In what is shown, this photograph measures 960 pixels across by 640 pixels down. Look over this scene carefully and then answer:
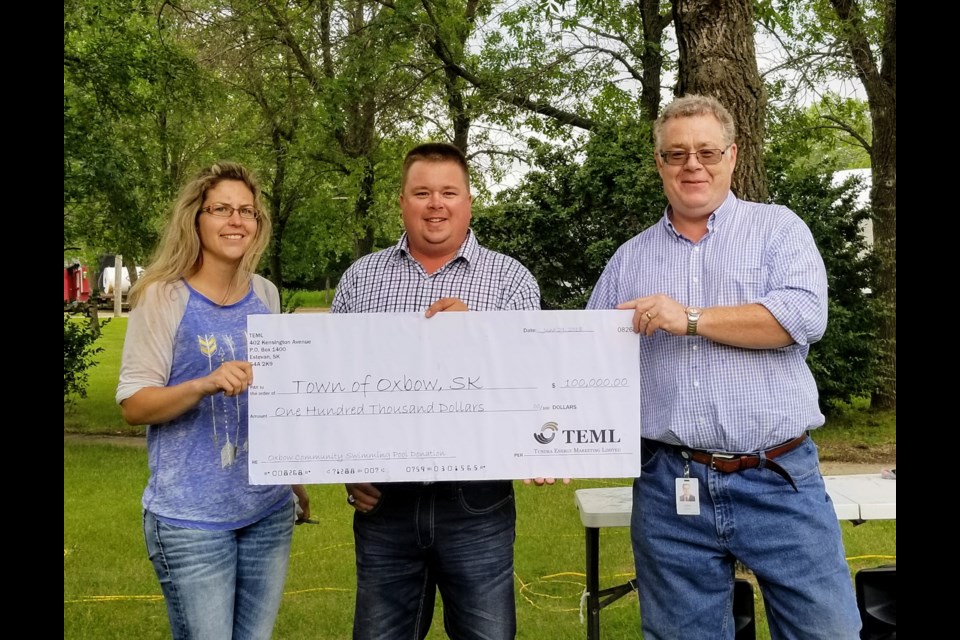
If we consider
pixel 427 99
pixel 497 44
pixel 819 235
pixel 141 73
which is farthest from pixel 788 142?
pixel 141 73

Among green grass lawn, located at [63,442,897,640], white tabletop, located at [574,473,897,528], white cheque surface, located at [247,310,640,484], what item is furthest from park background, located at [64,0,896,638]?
white cheque surface, located at [247,310,640,484]

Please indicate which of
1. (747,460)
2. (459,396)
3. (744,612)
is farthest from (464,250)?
(744,612)

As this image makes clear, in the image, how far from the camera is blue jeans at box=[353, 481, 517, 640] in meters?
2.76

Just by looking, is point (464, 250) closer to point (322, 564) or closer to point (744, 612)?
point (744, 612)

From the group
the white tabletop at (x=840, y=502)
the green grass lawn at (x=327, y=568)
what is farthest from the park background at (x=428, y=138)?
the white tabletop at (x=840, y=502)

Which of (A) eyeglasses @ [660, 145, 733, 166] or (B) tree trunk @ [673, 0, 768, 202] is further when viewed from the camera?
(B) tree trunk @ [673, 0, 768, 202]

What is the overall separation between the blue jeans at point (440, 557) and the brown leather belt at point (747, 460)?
736mm

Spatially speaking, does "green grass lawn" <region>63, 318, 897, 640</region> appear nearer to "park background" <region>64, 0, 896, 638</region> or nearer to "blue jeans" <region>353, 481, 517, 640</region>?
"park background" <region>64, 0, 896, 638</region>

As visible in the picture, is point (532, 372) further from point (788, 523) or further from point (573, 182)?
point (573, 182)

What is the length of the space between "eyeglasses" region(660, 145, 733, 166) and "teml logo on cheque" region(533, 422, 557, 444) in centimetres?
97

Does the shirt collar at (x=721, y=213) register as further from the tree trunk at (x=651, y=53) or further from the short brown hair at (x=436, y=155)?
the tree trunk at (x=651, y=53)

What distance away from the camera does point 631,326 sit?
265 centimetres

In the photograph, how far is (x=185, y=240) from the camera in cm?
262

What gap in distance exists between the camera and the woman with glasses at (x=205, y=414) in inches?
97.6
